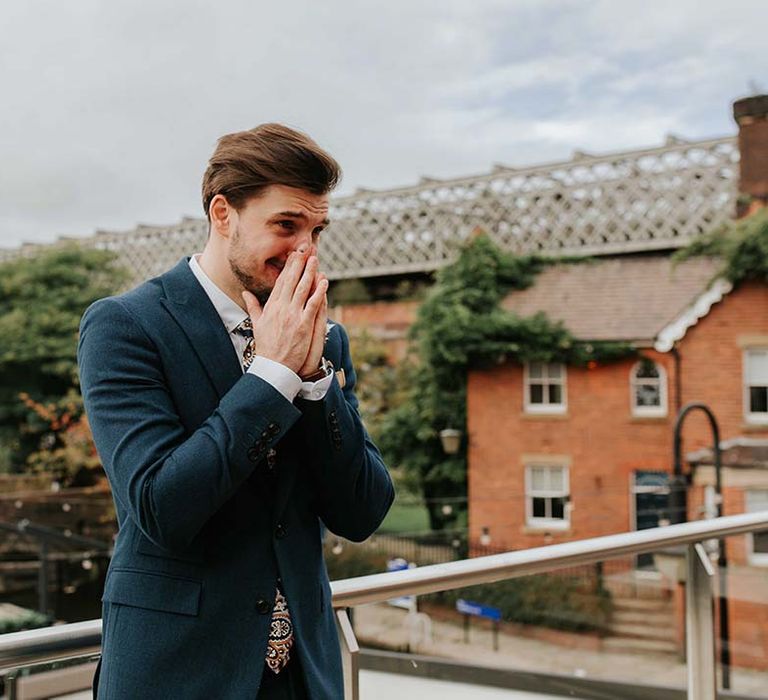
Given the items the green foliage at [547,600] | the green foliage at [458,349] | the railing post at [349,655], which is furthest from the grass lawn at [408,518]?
the railing post at [349,655]

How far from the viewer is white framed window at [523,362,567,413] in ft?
55.0

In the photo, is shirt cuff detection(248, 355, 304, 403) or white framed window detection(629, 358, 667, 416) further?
white framed window detection(629, 358, 667, 416)

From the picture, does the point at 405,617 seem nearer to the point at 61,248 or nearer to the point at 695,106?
the point at 695,106

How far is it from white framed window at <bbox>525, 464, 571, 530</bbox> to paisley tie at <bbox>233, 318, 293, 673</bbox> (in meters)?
16.1

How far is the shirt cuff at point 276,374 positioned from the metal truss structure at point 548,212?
705 inches

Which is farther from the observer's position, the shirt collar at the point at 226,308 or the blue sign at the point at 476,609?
the blue sign at the point at 476,609

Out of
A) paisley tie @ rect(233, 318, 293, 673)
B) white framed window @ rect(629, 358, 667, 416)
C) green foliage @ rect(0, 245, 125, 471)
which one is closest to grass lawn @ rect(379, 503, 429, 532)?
white framed window @ rect(629, 358, 667, 416)

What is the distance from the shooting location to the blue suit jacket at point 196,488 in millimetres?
992

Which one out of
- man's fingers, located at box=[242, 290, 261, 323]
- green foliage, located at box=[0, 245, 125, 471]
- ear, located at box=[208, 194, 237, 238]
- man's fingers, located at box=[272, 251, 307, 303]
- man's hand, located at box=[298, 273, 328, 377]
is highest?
green foliage, located at box=[0, 245, 125, 471]

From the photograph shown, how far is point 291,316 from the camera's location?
1.03 m

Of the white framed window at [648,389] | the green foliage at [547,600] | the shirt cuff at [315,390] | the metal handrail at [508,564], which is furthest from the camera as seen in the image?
the white framed window at [648,389]

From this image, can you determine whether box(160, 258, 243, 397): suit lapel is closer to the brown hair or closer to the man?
the man

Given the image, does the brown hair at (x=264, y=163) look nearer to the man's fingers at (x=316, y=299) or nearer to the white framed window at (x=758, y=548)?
the man's fingers at (x=316, y=299)

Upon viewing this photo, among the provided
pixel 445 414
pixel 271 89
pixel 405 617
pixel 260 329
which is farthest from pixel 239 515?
pixel 445 414
